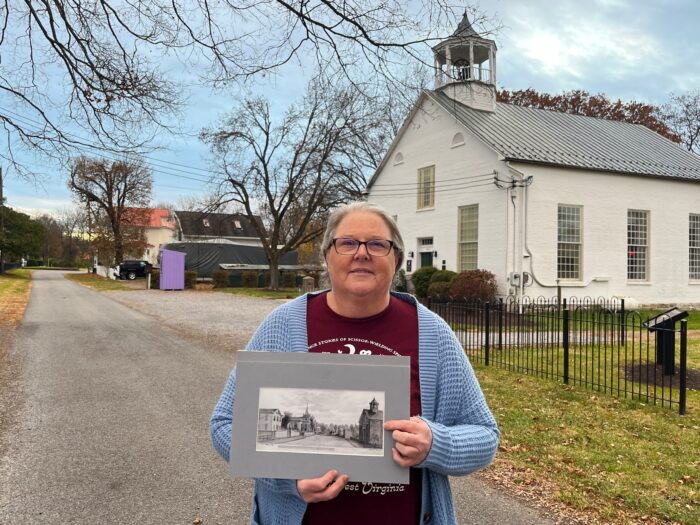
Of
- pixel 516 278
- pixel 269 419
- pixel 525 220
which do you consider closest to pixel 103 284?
pixel 516 278

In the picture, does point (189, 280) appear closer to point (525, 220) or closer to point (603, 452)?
point (525, 220)

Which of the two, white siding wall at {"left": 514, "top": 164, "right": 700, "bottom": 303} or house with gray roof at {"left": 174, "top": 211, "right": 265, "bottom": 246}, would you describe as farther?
house with gray roof at {"left": 174, "top": 211, "right": 265, "bottom": 246}

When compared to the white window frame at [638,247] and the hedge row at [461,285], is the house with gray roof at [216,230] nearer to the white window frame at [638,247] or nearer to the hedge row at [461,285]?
the hedge row at [461,285]

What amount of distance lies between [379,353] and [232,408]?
1.78 ft

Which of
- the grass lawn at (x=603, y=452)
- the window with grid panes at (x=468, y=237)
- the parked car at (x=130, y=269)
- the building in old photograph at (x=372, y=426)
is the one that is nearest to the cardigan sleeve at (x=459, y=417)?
the building in old photograph at (x=372, y=426)

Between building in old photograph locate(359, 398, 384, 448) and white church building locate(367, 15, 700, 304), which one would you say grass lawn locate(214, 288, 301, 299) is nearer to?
white church building locate(367, 15, 700, 304)

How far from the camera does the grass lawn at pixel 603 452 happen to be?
4012 millimetres

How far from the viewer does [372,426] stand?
1578 mm

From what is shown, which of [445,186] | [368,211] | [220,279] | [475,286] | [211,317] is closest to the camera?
[368,211]

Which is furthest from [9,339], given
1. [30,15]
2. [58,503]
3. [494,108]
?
[494,108]

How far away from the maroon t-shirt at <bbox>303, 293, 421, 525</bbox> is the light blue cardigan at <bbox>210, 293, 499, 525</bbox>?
3cm

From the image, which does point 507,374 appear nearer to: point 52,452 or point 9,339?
point 52,452

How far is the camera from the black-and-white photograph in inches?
61.9

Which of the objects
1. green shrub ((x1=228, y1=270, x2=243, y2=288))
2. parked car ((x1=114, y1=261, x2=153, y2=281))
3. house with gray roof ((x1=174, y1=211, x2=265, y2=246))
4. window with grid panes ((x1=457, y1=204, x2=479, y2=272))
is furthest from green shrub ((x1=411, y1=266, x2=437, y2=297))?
house with gray roof ((x1=174, y1=211, x2=265, y2=246))
